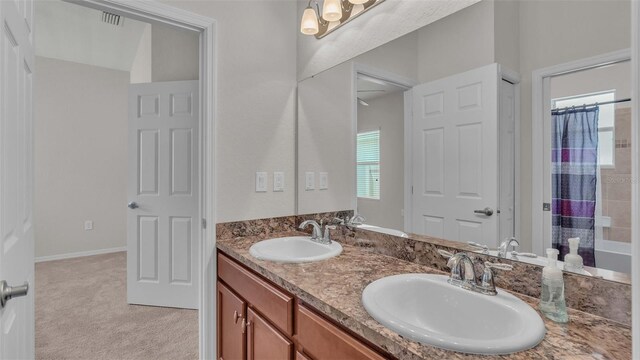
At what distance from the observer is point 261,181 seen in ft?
6.28

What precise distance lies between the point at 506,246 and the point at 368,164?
76cm

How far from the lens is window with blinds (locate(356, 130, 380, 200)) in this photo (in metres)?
1.58

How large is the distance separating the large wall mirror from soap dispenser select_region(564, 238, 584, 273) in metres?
0.01

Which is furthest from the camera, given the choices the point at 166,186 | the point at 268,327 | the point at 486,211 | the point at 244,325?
the point at 166,186

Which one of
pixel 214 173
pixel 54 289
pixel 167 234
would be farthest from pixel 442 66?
pixel 54 289

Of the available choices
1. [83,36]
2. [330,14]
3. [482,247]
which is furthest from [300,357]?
[83,36]

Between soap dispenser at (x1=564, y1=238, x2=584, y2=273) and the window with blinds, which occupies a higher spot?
the window with blinds

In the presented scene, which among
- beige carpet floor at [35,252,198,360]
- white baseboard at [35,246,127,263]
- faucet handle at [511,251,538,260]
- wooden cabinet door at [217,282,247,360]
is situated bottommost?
beige carpet floor at [35,252,198,360]

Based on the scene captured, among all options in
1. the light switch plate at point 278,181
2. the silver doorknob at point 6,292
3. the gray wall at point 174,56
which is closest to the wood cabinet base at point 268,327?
the light switch plate at point 278,181

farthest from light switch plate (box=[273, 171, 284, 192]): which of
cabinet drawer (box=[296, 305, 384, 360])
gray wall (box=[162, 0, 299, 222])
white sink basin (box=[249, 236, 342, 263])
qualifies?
cabinet drawer (box=[296, 305, 384, 360])

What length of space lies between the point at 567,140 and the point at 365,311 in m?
0.76

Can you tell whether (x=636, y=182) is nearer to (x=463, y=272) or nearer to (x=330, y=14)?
(x=463, y=272)

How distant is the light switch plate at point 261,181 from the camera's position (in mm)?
1899

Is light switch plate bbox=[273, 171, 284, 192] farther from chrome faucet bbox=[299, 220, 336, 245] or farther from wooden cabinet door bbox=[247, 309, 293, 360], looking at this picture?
wooden cabinet door bbox=[247, 309, 293, 360]
